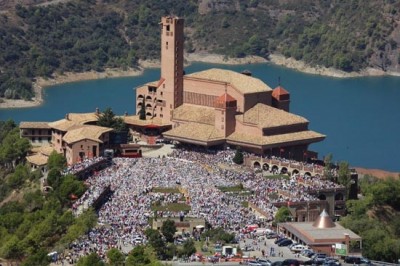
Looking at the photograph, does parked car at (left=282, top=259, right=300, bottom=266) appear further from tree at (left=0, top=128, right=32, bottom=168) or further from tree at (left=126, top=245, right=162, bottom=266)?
tree at (left=0, top=128, right=32, bottom=168)

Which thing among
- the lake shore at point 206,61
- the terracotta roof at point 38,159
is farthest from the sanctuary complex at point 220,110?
the lake shore at point 206,61

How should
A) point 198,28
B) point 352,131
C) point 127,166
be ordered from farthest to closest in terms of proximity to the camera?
point 198,28, point 352,131, point 127,166

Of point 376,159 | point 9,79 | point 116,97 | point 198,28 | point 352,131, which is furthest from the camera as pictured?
point 198,28

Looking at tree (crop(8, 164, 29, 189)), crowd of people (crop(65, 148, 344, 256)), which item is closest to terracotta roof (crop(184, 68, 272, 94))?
crowd of people (crop(65, 148, 344, 256))

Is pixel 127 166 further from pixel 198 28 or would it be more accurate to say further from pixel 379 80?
pixel 198 28

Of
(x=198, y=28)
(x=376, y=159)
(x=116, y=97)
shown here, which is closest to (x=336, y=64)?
(x=198, y=28)

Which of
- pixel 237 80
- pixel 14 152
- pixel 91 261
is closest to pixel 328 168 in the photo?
pixel 237 80
